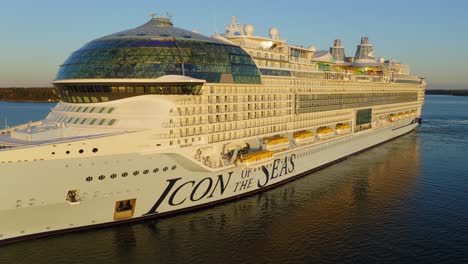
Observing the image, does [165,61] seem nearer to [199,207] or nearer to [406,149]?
[199,207]

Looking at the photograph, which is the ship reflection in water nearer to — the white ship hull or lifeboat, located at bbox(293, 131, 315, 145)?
the white ship hull

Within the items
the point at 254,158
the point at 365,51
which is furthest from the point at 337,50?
the point at 254,158

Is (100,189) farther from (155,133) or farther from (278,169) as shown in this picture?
(278,169)

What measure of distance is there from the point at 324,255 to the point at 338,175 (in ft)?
79.6

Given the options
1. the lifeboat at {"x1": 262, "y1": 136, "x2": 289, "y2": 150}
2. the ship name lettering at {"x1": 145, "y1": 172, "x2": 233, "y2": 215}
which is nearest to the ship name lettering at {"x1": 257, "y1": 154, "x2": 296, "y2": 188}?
the lifeboat at {"x1": 262, "y1": 136, "x2": 289, "y2": 150}

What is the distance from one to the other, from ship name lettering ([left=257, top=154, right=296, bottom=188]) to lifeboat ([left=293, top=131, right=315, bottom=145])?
2639mm

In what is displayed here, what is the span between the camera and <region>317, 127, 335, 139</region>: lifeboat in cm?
5194

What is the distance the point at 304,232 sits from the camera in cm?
3133

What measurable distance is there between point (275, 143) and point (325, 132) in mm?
13166

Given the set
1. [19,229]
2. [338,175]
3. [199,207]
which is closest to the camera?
[19,229]

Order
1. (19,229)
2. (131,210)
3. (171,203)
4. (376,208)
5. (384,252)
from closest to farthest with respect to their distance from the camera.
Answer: (19,229) < (384,252) < (131,210) < (171,203) < (376,208)

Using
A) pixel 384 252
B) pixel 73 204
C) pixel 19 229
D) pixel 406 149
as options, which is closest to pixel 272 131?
pixel 384 252

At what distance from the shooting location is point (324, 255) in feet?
90.1

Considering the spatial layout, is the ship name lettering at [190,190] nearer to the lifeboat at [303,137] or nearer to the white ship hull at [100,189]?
the white ship hull at [100,189]
